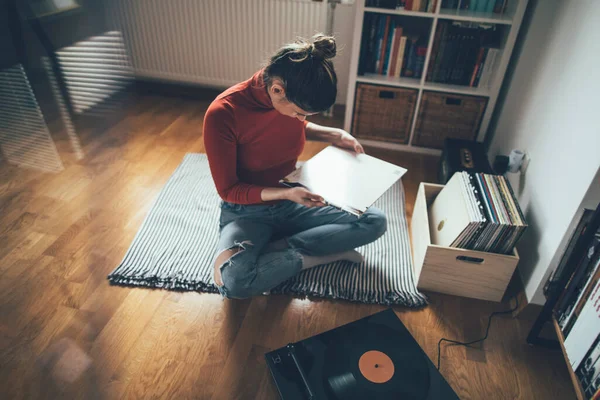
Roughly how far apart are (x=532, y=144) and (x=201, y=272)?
126 centimetres

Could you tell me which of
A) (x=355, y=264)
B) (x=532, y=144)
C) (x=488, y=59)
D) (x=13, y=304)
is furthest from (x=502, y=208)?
(x=13, y=304)

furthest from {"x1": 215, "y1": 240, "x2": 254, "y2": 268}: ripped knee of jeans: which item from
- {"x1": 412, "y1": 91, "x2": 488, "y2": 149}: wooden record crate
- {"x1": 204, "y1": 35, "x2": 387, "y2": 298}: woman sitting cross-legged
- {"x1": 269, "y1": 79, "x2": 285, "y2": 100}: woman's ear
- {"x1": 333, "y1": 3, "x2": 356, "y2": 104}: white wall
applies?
{"x1": 333, "y1": 3, "x2": 356, "y2": 104}: white wall

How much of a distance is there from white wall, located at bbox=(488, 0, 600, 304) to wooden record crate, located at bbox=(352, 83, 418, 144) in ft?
1.70

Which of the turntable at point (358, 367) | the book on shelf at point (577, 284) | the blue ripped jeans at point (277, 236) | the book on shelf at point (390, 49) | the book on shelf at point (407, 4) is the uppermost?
the book on shelf at point (407, 4)

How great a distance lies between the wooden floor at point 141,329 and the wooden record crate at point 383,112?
1.00m

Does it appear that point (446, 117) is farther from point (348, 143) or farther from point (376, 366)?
point (376, 366)

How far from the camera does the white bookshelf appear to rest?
1821 mm

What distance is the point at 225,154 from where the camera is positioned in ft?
3.92

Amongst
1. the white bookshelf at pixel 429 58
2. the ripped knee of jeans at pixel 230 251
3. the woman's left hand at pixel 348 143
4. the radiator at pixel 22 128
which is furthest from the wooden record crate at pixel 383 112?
the radiator at pixel 22 128

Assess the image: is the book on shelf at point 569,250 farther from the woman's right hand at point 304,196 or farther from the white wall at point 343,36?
the white wall at point 343,36

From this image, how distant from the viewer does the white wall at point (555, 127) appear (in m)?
1.16

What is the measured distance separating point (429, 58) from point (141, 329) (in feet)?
5.45

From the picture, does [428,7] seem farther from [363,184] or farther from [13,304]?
[13,304]

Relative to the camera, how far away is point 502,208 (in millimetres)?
1335
